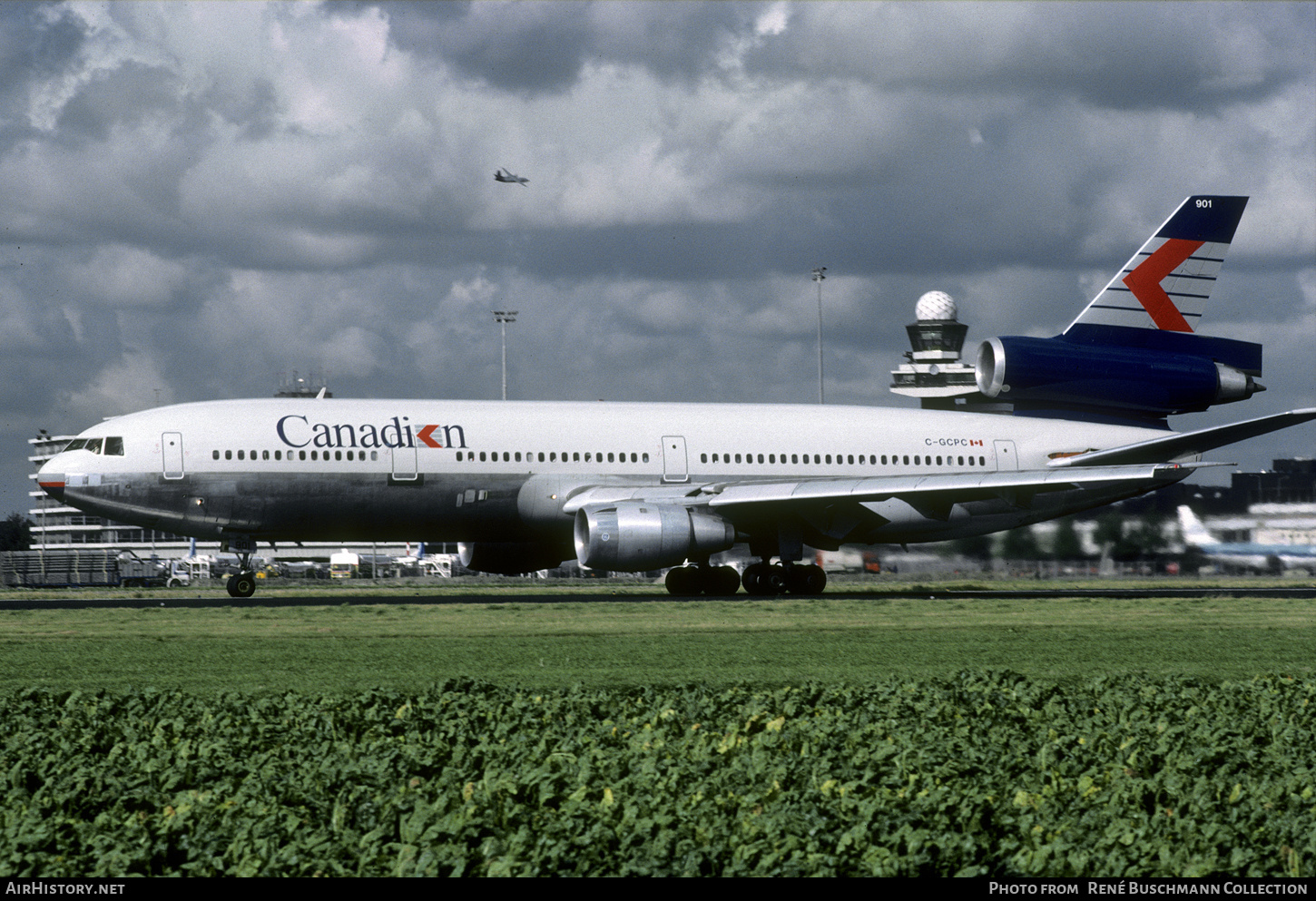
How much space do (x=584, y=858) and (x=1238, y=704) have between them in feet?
23.8

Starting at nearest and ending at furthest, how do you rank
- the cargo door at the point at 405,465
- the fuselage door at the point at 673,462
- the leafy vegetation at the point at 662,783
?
1. the leafy vegetation at the point at 662,783
2. the cargo door at the point at 405,465
3. the fuselage door at the point at 673,462

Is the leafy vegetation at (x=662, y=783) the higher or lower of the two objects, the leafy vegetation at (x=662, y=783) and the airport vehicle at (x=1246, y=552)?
the lower

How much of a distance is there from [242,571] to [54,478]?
14.7 ft

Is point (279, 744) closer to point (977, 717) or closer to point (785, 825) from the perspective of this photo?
point (785, 825)

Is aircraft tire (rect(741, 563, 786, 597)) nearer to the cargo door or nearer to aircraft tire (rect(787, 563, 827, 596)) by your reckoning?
aircraft tire (rect(787, 563, 827, 596))

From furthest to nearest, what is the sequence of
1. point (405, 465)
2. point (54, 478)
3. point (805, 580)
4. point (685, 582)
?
point (685, 582), point (805, 580), point (405, 465), point (54, 478)

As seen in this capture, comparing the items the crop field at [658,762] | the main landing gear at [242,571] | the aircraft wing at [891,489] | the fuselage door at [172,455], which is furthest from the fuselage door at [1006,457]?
the fuselage door at [172,455]

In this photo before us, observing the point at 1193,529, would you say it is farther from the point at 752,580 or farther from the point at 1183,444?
the point at 752,580

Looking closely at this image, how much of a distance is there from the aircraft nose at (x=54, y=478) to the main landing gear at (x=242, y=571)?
3.58 metres

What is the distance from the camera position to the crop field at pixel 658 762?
6.60m

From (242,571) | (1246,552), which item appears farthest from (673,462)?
(1246,552)

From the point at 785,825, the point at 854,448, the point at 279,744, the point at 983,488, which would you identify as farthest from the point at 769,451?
the point at 785,825

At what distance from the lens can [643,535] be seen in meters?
30.3

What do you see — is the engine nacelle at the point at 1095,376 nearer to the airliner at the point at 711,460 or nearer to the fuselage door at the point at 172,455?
the airliner at the point at 711,460
